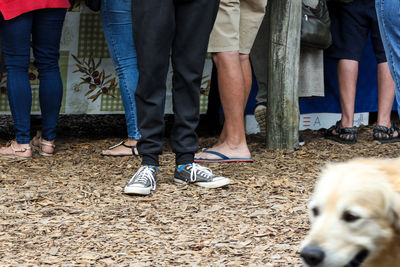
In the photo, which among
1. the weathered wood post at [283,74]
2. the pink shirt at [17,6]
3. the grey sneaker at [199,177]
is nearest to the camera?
the grey sneaker at [199,177]

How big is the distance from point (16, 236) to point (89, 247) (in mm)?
387

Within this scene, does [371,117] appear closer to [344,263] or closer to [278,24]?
[278,24]

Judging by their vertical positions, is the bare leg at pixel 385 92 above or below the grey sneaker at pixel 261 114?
above

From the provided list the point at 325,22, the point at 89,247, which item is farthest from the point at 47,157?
the point at 325,22

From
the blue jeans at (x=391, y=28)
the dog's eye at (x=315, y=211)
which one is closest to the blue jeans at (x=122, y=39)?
the blue jeans at (x=391, y=28)

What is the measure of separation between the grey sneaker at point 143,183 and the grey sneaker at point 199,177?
188 millimetres

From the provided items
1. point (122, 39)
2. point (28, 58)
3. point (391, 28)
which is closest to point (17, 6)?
point (28, 58)

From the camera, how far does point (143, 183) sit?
3.44 meters

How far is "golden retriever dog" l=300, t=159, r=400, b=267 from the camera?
1754 mm

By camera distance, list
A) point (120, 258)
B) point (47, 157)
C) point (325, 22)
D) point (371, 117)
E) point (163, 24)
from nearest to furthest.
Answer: point (120, 258) < point (163, 24) < point (47, 157) < point (325, 22) < point (371, 117)

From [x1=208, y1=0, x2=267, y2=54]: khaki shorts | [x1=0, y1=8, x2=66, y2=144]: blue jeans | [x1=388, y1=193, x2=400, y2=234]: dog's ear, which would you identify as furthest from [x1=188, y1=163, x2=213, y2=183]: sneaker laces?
[x1=388, y1=193, x2=400, y2=234]: dog's ear

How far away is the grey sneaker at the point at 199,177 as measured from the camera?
142 inches

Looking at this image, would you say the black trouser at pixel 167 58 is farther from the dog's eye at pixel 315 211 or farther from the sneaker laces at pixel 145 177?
the dog's eye at pixel 315 211

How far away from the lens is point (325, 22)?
16.2ft
